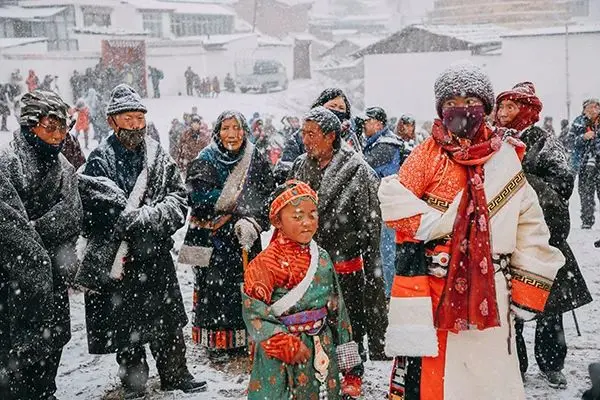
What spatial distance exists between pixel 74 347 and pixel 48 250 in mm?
1839

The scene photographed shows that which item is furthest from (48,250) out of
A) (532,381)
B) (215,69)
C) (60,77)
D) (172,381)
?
(215,69)

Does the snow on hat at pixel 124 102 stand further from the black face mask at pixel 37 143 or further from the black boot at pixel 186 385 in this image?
the black boot at pixel 186 385

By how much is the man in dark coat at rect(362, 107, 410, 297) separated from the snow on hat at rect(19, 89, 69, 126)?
10.6 ft

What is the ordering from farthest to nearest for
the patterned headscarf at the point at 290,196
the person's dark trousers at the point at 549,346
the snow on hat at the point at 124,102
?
the person's dark trousers at the point at 549,346 → the snow on hat at the point at 124,102 → the patterned headscarf at the point at 290,196

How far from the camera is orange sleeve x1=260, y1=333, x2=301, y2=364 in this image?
2.97 metres

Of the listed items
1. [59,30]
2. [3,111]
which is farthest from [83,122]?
[59,30]

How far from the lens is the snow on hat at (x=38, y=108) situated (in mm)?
3689

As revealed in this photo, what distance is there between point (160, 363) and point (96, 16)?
110 feet

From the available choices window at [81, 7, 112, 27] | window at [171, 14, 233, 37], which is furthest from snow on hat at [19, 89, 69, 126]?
window at [171, 14, 233, 37]

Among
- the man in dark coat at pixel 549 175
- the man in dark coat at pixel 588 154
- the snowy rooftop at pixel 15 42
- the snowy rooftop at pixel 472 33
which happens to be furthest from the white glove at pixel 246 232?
the snowy rooftop at pixel 15 42

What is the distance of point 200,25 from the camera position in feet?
144

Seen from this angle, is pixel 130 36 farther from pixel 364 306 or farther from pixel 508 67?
pixel 364 306

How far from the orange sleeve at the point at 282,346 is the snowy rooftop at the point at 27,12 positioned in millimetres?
32074

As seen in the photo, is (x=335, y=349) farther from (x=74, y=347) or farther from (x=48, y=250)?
(x=74, y=347)
